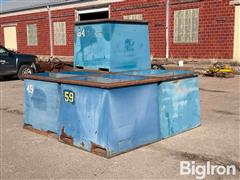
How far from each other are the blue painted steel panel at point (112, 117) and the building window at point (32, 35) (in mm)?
23165

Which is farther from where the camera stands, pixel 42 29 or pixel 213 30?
pixel 42 29

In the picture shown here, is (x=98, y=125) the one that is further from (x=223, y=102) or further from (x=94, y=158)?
(x=223, y=102)

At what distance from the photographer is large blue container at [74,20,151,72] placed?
750cm

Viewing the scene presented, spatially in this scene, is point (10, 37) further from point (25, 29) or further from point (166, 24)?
point (166, 24)

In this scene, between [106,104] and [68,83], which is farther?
[68,83]

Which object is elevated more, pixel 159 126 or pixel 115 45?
pixel 115 45

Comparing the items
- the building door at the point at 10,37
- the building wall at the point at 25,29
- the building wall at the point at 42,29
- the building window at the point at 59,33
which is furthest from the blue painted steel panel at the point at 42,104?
the building door at the point at 10,37

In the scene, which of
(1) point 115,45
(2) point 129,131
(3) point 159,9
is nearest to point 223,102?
(1) point 115,45

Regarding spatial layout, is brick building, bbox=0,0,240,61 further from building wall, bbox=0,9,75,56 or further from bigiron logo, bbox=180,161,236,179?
bigiron logo, bbox=180,161,236,179

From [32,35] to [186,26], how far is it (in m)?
15.3

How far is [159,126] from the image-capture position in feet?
19.1

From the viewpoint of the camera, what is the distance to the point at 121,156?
16.7 feet

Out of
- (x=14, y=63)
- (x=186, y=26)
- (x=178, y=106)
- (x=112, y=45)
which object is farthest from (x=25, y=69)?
(x=178, y=106)

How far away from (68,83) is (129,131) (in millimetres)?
1322
